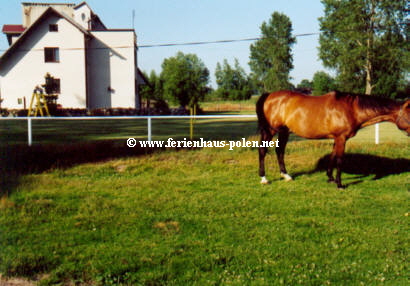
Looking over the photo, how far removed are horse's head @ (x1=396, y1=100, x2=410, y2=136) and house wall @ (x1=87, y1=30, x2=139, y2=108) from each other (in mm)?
28875

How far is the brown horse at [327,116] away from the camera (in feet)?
22.0

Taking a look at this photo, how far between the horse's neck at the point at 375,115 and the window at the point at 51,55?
2996 cm

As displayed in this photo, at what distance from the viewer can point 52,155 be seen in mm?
9094

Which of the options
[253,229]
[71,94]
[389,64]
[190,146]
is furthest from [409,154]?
[389,64]

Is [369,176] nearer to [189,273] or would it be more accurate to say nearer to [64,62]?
[189,273]

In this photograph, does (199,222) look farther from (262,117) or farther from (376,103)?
(376,103)

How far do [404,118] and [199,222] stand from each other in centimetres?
386

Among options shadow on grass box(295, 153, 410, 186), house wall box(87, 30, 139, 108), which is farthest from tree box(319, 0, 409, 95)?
shadow on grass box(295, 153, 410, 186)

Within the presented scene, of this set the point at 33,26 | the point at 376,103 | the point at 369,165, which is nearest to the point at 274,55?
the point at 33,26

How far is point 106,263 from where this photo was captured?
12.2 ft

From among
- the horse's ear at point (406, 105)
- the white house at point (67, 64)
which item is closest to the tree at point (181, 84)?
the white house at point (67, 64)

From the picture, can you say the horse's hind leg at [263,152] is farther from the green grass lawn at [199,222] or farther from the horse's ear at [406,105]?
the horse's ear at [406,105]

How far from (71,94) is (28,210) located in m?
28.6

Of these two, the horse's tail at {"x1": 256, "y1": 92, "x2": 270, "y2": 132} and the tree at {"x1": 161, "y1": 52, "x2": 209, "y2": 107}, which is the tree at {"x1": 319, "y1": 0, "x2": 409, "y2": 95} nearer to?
the tree at {"x1": 161, "y1": 52, "x2": 209, "y2": 107}
